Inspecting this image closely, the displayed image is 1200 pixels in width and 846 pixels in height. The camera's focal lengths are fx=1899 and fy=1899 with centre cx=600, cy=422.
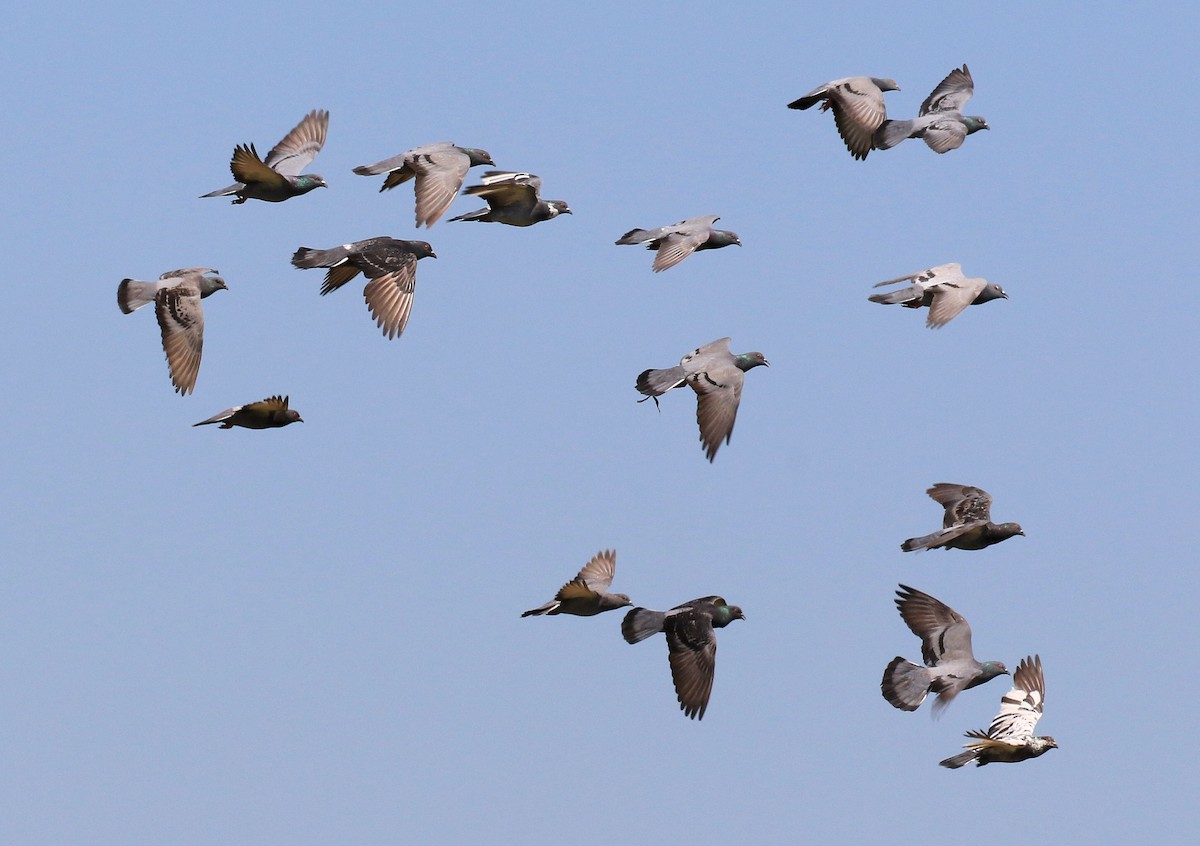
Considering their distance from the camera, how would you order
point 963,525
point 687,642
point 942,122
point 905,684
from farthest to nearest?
point 942,122 → point 963,525 → point 905,684 → point 687,642

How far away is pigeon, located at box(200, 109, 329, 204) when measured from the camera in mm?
24109

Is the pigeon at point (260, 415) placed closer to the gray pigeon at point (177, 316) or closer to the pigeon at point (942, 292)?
the gray pigeon at point (177, 316)

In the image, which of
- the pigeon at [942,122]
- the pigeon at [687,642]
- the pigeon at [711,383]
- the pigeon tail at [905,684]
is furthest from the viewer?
the pigeon at [942,122]

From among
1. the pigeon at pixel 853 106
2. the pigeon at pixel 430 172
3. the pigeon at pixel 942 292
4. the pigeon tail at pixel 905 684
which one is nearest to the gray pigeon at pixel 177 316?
the pigeon at pixel 430 172

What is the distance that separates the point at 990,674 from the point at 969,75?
10.9 meters

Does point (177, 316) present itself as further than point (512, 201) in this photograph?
No

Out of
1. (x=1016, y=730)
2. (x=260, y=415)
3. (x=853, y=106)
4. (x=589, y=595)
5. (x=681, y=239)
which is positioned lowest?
(x=1016, y=730)

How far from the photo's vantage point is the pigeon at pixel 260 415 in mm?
23047

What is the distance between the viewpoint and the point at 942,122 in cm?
2711

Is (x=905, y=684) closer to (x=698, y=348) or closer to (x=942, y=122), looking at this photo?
(x=698, y=348)

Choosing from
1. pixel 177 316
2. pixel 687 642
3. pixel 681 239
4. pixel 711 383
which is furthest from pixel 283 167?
pixel 687 642

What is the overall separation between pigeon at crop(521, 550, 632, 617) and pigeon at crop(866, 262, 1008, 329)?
5043 mm

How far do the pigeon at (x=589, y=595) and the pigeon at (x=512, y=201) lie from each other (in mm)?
4640

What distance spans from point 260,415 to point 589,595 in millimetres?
4588
